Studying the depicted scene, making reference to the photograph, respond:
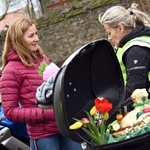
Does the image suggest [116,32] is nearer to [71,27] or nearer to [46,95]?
[46,95]

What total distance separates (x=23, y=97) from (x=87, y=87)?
945 mm

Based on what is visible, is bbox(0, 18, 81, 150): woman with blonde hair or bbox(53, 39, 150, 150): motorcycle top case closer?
bbox(53, 39, 150, 150): motorcycle top case

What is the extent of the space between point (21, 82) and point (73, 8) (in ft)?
40.2

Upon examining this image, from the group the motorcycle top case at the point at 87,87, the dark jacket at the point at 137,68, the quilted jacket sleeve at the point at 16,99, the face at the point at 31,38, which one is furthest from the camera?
the face at the point at 31,38

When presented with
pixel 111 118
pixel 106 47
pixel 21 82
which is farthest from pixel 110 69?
pixel 21 82

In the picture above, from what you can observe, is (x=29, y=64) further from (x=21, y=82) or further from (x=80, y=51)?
(x=80, y=51)

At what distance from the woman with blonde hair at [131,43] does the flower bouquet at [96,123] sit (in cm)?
54

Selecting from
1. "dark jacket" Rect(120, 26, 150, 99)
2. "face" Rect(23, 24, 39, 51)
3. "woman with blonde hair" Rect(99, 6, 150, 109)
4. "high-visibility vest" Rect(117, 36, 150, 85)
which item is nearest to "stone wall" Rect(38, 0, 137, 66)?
"face" Rect(23, 24, 39, 51)

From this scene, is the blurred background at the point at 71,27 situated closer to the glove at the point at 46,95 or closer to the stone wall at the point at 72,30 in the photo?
the stone wall at the point at 72,30

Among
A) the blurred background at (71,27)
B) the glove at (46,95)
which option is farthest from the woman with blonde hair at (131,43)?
the blurred background at (71,27)

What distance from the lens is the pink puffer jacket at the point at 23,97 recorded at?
2945 millimetres

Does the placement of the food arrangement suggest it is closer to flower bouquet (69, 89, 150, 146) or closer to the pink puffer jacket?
flower bouquet (69, 89, 150, 146)

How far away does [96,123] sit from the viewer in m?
1.93

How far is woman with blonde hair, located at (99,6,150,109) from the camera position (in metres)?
2.52
